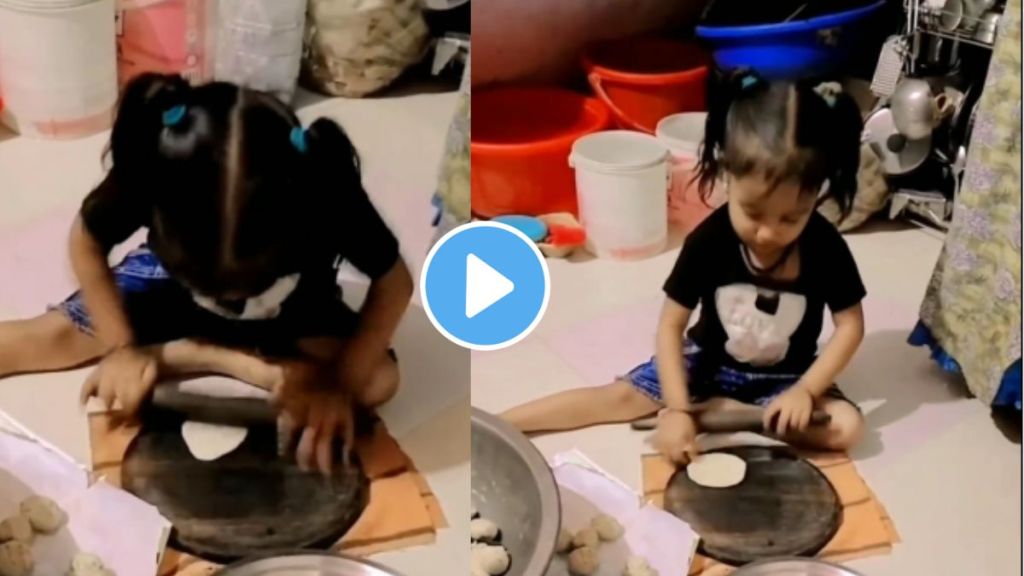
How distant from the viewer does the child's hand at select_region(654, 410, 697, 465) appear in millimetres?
959

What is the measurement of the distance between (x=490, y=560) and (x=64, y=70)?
16.9 inches

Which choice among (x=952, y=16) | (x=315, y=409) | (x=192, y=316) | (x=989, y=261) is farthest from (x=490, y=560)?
(x=952, y=16)

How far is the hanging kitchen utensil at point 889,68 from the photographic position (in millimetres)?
1047

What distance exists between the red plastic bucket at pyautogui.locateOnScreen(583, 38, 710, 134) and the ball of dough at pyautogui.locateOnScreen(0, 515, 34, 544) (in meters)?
0.53

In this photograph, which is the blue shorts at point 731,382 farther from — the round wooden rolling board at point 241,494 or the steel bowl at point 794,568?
the round wooden rolling board at point 241,494

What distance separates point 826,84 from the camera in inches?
37.0

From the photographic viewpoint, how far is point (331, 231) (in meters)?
0.80

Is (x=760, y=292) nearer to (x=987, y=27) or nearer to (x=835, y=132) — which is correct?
(x=835, y=132)

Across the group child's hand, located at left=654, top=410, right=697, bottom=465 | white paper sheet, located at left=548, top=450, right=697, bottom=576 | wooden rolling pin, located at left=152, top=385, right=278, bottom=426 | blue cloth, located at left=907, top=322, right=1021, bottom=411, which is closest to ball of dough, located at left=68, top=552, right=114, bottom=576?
wooden rolling pin, located at left=152, top=385, right=278, bottom=426

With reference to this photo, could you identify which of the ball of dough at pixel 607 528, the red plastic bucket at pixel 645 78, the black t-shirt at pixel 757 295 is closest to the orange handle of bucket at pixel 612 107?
the red plastic bucket at pixel 645 78

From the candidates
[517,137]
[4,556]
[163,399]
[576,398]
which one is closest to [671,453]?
[576,398]

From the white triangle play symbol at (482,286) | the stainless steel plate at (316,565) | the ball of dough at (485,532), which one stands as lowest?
the stainless steel plate at (316,565)

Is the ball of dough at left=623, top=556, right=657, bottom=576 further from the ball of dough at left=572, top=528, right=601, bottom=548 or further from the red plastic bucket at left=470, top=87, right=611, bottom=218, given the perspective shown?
the red plastic bucket at left=470, top=87, right=611, bottom=218

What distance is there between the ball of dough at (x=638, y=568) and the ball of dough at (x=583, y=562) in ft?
0.08
